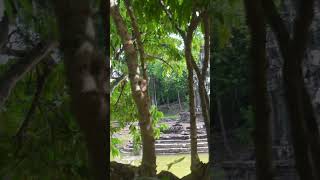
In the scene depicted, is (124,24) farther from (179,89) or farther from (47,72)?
(47,72)

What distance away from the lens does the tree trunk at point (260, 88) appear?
613 mm

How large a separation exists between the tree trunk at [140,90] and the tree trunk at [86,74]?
1.49 feet

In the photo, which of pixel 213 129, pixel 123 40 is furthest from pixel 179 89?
pixel 213 129

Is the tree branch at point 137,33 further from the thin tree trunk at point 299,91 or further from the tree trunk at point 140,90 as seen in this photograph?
the thin tree trunk at point 299,91

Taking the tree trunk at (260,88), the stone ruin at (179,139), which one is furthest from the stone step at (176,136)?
the tree trunk at (260,88)

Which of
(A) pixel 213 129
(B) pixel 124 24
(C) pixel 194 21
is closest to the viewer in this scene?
(A) pixel 213 129

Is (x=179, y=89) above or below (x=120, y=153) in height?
above

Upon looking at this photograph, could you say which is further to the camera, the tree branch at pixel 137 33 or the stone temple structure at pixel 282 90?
the tree branch at pixel 137 33

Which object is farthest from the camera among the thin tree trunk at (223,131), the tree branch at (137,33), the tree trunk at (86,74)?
the tree branch at (137,33)

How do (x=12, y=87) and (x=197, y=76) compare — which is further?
(x=197, y=76)

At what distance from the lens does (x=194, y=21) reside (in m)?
0.88

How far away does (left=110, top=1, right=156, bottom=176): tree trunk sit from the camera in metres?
1.13

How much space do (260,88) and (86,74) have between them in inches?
8.7

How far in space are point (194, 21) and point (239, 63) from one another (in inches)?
8.1
